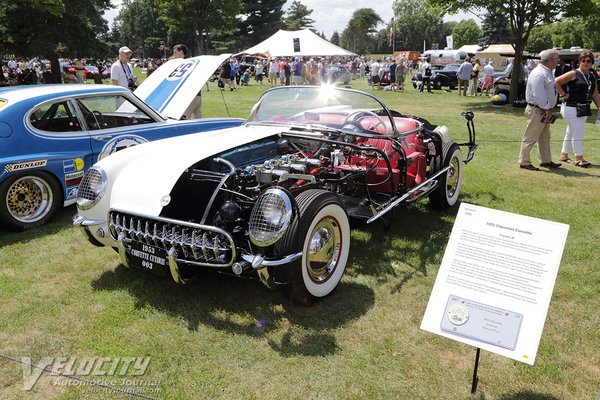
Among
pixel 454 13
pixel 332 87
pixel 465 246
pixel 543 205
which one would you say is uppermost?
pixel 454 13

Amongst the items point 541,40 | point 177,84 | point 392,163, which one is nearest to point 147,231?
point 392,163

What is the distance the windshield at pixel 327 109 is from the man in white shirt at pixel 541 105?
12.3 ft

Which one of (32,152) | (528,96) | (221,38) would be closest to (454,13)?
(528,96)

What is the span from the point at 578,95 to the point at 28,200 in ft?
26.8

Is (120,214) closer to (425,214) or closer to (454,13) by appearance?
(425,214)

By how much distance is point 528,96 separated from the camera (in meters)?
7.57

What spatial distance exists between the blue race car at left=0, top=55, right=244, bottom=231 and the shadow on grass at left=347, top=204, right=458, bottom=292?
3204 mm

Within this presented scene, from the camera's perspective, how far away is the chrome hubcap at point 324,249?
3.48 metres

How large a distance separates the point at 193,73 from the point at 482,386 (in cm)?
633

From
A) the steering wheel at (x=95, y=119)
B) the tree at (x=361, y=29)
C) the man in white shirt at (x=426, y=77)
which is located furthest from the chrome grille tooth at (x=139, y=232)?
the tree at (x=361, y=29)

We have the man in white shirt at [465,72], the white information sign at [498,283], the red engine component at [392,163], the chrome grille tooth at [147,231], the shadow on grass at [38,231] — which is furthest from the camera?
the man in white shirt at [465,72]

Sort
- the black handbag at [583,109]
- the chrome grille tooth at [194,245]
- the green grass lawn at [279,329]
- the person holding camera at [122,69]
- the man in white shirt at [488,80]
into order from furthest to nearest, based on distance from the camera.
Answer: the man in white shirt at [488,80]
the person holding camera at [122,69]
the black handbag at [583,109]
the chrome grille tooth at [194,245]
the green grass lawn at [279,329]

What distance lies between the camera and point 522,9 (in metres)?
16.4

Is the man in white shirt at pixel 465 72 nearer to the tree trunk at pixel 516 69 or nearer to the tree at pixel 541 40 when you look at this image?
the tree trunk at pixel 516 69
